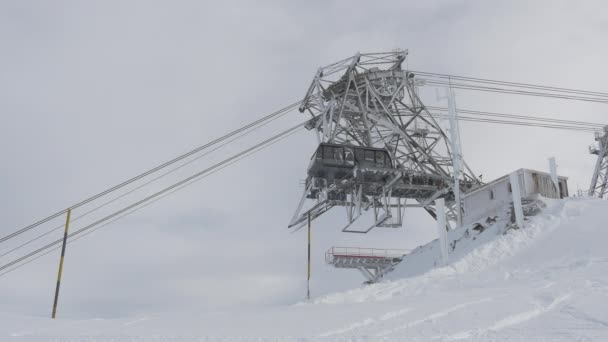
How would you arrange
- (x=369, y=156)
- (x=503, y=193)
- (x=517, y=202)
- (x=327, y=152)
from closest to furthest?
1. (x=517, y=202)
2. (x=503, y=193)
3. (x=327, y=152)
4. (x=369, y=156)

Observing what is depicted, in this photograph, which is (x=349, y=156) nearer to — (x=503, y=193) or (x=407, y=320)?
(x=503, y=193)

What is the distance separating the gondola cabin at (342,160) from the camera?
44.6 meters

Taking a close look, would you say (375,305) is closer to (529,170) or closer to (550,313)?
(550,313)

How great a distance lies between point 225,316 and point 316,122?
123ft

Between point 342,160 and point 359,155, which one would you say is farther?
point 359,155

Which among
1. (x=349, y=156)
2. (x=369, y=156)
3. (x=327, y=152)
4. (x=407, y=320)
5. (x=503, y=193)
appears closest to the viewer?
(x=407, y=320)

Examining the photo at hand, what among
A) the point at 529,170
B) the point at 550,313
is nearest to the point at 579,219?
the point at 529,170

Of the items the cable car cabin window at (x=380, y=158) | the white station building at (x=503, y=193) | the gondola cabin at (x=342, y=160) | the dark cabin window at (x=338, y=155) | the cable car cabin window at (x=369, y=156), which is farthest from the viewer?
the cable car cabin window at (x=380, y=158)

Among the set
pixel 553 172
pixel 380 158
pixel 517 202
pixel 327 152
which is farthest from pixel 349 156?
pixel 553 172

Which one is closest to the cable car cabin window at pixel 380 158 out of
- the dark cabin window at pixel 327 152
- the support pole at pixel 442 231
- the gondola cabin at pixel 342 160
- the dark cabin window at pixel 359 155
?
the gondola cabin at pixel 342 160

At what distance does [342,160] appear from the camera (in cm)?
4497

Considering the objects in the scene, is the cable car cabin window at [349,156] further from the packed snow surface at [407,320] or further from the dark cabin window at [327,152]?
the packed snow surface at [407,320]

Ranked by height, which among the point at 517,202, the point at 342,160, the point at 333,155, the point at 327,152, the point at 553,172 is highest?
the point at 327,152

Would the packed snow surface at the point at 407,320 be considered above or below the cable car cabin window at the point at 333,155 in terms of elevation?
below
